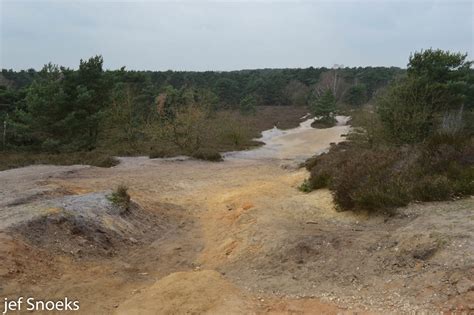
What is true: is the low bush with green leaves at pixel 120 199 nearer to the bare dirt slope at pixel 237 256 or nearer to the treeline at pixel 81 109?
the bare dirt slope at pixel 237 256

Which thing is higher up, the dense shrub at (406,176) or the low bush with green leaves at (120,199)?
the dense shrub at (406,176)

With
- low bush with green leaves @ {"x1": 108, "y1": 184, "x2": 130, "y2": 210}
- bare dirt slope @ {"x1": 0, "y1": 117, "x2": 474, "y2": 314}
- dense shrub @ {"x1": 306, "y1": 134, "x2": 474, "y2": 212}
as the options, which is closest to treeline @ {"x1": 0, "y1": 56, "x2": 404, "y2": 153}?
bare dirt slope @ {"x1": 0, "y1": 117, "x2": 474, "y2": 314}

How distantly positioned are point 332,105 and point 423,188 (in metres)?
49.4

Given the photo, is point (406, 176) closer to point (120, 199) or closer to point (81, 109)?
point (120, 199)

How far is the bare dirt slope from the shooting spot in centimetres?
502

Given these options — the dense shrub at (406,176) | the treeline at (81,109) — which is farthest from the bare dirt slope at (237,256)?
the treeline at (81,109)

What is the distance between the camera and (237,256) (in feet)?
22.3

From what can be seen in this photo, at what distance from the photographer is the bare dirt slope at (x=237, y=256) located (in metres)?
5.02

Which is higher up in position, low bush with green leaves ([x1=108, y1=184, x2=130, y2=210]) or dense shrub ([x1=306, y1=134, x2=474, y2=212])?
dense shrub ([x1=306, y1=134, x2=474, y2=212])

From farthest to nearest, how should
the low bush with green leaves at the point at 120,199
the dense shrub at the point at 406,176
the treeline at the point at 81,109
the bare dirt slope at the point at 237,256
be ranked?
the treeline at the point at 81,109
the low bush with green leaves at the point at 120,199
the dense shrub at the point at 406,176
the bare dirt slope at the point at 237,256

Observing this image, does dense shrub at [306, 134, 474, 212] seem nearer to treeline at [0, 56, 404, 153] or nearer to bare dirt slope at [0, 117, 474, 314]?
bare dirt slope at [0, 117, 474, 314]

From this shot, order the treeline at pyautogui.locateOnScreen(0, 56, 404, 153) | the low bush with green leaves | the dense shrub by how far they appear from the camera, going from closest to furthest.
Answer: the dense shrub < the low bush with green leaves < the treeline at pyautogui.locateOnScreen(0, 56, 404, 153)

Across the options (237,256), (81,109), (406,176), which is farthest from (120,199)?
(81,109)

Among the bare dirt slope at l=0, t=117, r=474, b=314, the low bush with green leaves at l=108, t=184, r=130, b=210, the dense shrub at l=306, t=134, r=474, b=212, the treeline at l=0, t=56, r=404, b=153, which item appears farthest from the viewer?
the treeline at l=0, t=56, r=404, b=153
